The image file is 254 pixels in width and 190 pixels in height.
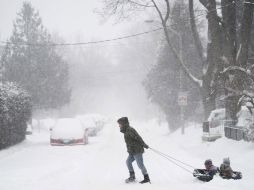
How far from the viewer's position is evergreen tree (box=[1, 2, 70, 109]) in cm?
4694

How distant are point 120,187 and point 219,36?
16006 millimetres

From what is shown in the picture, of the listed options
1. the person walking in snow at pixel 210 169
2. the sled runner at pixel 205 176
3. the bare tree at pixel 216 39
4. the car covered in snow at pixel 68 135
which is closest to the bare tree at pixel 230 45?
the bare tree at pixel 216 39

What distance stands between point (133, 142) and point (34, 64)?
37361mm

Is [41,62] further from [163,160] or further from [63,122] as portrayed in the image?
[163,160]

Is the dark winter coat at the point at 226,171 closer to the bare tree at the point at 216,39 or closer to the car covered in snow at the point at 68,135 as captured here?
the bare tree at the point at 216,39

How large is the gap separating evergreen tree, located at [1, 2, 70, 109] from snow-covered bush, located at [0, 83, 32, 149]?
17.7 m

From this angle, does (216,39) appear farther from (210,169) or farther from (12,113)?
(210,169)

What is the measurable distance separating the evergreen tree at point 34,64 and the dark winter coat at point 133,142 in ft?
113

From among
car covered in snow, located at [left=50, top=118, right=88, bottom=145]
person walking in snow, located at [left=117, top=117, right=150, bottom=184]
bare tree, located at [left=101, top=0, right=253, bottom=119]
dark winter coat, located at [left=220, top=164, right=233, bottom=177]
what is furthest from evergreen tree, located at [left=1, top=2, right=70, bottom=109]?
dark winter coat, located at [left=220, top=164, right=233, bottom=177]

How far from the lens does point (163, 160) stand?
62.8 ft

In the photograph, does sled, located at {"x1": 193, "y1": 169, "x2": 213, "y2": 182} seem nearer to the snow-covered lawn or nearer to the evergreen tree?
the snow-covered lawn

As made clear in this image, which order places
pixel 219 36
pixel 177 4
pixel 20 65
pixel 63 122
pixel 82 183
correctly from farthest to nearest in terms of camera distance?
pixel 20 65
pixel 177 4
pixel 63 122
pixel 219 36
pixel 82 183

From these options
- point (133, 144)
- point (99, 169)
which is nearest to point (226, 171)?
point (133, 144)

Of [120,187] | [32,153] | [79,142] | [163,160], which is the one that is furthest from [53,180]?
[79,142]
